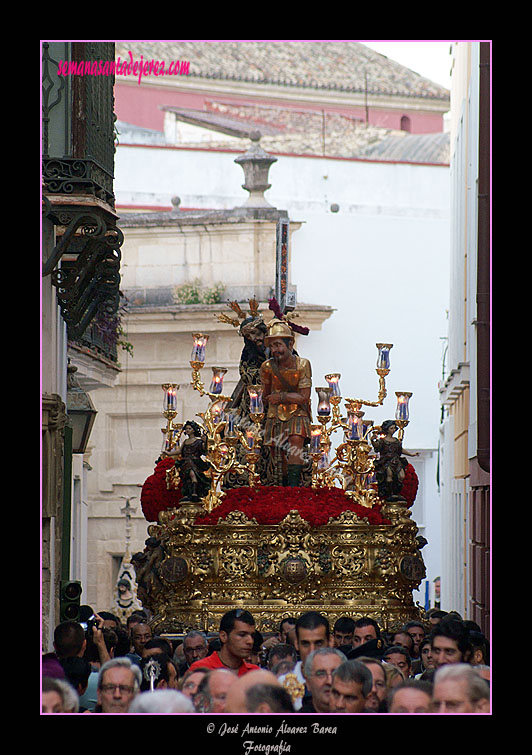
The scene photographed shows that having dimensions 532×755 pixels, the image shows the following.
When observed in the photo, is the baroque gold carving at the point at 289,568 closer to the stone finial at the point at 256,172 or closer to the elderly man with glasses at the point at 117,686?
the elderly man with glasses at the point at 117,686

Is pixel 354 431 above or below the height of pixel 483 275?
below

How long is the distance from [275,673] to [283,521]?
369cm

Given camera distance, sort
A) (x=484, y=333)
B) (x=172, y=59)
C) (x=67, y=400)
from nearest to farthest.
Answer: (x=484, y=333), (x=67, y=400), (x=172, y=59)

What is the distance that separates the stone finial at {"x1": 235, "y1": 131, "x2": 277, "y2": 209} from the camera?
23.6 metres

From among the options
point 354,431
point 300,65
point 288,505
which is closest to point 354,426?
point 354,431

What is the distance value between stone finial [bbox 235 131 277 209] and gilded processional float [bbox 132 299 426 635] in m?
10.6

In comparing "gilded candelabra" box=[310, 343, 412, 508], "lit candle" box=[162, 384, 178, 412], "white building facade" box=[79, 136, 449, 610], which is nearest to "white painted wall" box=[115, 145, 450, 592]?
"white building facade" box=[79, 136, 449, 610]

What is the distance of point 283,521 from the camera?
39.2ft

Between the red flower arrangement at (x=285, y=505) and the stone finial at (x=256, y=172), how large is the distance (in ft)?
36.4

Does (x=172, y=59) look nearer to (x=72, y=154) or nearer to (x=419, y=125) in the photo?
(x=419, y=125)

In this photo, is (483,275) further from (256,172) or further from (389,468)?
(256,172)

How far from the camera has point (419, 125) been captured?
35781 millimetres
